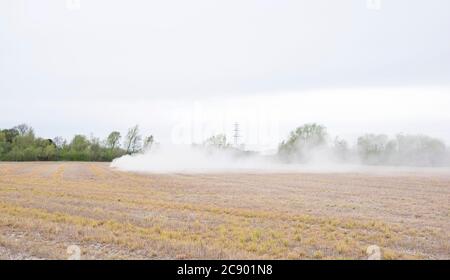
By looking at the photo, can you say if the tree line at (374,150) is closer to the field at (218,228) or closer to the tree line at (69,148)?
the tree line at (69,148)

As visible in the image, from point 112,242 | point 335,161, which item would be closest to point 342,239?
→ point 112,242

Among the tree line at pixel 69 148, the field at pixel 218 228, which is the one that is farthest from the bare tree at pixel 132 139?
the field at pixel 218 228

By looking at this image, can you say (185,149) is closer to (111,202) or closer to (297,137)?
(297,137)

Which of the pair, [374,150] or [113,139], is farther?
[113,139]

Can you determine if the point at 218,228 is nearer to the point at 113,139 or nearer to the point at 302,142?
the point at 302,142

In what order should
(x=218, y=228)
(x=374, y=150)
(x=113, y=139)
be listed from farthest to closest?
(x=113, y=139) → (x=374, y=150) → (x=218, y=228)

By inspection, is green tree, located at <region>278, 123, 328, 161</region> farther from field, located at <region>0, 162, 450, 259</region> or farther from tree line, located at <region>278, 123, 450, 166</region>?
field, located at <region>0, 162, 450, 259</region>

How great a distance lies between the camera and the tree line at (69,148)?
96.1 meters

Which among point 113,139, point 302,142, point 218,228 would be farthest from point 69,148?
point 218,228

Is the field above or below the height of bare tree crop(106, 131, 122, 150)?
below

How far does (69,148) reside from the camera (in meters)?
109

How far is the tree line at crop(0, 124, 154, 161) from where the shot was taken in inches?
3784

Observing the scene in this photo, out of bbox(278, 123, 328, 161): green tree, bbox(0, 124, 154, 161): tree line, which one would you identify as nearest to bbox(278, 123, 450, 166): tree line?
bbox(278, 123, 328, 161): green tree

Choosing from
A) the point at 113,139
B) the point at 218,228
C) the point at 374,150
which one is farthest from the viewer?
the point at 113,139
